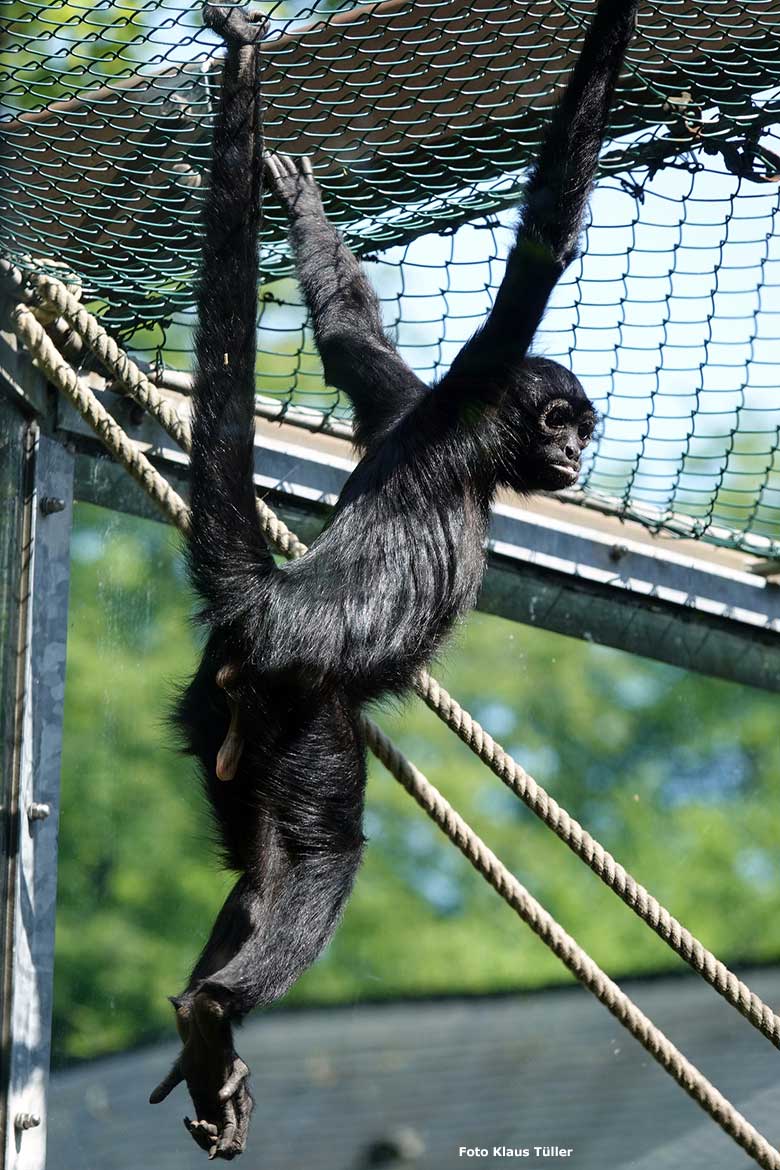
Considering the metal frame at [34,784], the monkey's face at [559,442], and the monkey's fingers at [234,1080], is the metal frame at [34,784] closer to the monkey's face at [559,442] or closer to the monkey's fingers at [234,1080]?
the monkey's fingers at [234,1080]

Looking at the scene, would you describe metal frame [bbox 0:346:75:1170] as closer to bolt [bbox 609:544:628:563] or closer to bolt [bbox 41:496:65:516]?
bolt [bbox 41:496:65:516]

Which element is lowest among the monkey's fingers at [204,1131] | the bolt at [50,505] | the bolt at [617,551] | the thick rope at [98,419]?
the monkey's fingers at [204,1131]

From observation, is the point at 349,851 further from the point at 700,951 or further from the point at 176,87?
the point at 176,87

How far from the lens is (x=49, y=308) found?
453 centimetres

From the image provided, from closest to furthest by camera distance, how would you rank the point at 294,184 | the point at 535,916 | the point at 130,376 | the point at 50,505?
the point at 535,916
the point at 130,376
the point at 294,184
the point at 50,505

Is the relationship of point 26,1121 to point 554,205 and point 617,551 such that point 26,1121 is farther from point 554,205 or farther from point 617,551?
point 617,551

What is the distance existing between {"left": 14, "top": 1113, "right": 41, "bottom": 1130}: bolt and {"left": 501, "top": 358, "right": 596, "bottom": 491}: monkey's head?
2.46m

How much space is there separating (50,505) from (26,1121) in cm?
201

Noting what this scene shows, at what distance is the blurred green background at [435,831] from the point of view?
5992 millimetres

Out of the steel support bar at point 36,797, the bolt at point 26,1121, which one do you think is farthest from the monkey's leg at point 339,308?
the bolt at point 26,1121

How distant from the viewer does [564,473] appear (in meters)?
3.75

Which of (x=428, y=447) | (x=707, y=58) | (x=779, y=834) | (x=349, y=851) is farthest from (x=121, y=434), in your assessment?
(x=779, y=834)

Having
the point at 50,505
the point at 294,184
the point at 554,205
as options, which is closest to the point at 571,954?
the point at 554,205

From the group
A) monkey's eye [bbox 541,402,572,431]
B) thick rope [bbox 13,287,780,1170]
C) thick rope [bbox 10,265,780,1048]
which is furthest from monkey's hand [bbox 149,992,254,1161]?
monkey's eye [bbox 541,402,572,431]
